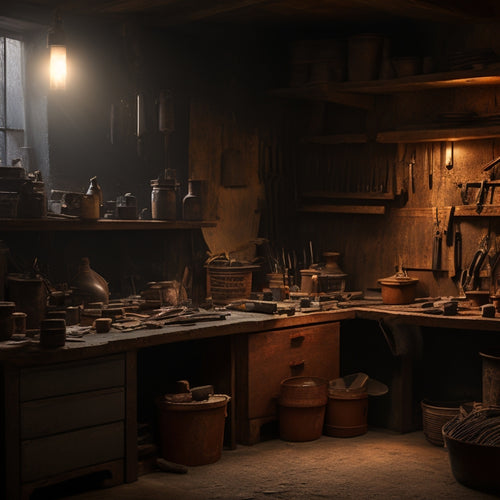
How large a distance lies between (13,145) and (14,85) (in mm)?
397

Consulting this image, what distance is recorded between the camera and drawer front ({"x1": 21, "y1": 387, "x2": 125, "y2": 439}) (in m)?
4.48

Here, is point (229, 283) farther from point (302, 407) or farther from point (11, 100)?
point (11, 100)

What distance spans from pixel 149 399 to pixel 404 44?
3336 mm

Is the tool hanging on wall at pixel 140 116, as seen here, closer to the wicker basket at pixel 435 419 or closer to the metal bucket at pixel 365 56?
the metal bucket at pixel 365 56

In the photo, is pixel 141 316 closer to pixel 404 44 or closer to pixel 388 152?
pixel 388 152

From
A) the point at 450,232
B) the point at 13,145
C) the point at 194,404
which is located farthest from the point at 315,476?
the point at 13,145

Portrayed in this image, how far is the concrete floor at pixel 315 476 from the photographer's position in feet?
15.8

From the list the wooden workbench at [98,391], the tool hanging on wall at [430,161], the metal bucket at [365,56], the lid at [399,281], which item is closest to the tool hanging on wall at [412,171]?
the tool hanging on wall at [430,161]

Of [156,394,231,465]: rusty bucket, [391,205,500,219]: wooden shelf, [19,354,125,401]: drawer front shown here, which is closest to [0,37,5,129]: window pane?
[19,354,125,401]: drawer front

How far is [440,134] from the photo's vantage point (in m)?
6.49

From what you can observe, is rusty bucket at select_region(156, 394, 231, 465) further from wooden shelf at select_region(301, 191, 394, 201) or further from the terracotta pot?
wooden shelf at select_region(301, 191, 394, 201)

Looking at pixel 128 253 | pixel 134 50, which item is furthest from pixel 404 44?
pixel 128 253

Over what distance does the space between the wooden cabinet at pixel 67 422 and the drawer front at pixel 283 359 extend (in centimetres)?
102

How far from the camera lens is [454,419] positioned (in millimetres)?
5340
